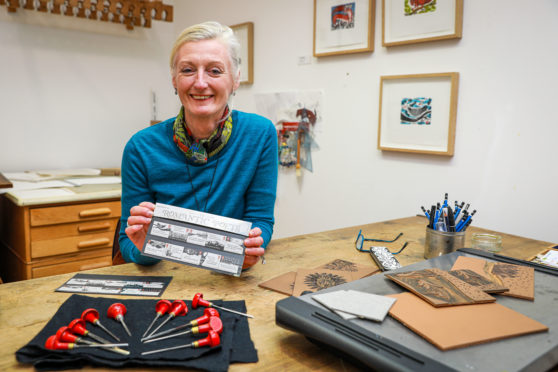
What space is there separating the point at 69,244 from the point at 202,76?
5.45 ft

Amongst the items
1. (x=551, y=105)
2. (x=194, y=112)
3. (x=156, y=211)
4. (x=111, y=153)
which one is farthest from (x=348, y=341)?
(x=111, y=153)

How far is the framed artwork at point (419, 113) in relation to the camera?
1.93 m

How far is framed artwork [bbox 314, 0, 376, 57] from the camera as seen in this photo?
2199 mm

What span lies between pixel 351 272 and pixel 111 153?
109 inches

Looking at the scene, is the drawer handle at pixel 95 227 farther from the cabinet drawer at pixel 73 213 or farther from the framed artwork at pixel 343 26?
the framed artwork at pixel 343 26

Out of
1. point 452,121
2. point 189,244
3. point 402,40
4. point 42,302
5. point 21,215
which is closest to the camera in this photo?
point 42,302

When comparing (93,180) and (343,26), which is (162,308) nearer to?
(343,26)

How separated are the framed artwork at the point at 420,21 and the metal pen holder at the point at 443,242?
109cm

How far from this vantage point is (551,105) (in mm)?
1639

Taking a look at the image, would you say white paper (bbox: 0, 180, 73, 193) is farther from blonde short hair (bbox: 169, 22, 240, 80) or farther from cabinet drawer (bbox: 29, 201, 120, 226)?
blonde short hair (bbox: 169, 22, 240, 80)

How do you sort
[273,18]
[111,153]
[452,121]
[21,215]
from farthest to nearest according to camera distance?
[111,153]
[273,18]
[21,215]
[452,121]

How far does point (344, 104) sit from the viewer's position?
2.38 m

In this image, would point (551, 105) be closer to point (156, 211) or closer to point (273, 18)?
point (156, 211)

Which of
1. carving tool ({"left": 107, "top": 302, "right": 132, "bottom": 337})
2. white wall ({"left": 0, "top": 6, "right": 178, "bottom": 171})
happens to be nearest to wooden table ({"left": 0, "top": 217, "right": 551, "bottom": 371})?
carving tool ({"left": 107, "top": 302, "right": 132, "bottom": 337})
